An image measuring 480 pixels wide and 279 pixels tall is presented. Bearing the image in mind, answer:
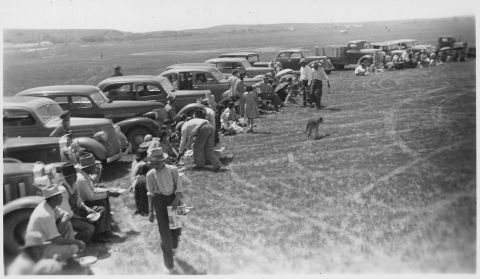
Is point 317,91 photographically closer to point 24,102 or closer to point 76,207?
point 24,102

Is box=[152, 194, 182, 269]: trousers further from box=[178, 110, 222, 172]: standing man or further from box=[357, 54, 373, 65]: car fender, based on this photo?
box=[357, 54, 373, 65]: car fender

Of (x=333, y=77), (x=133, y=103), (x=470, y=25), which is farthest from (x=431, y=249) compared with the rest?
(x=333, y=77)

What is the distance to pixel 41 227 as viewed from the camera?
218 inches

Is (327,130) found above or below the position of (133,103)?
below

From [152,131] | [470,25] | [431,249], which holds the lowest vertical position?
[431,249]

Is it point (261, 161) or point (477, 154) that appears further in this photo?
point (261, 161)

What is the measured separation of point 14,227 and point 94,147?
365cm

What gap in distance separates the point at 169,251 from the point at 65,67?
34343 mm

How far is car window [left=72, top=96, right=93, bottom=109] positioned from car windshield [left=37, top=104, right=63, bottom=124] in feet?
2.80

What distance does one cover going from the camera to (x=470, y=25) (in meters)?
7.66

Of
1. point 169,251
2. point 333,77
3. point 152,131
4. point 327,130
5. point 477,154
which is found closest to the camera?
point 169,251

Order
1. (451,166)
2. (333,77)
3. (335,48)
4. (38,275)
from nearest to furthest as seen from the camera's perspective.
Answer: (38,275), (451,166), (333,77), (335,48)

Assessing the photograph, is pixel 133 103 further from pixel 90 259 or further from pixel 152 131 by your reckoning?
pixel 90 259

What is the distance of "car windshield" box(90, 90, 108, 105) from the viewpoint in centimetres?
1191
